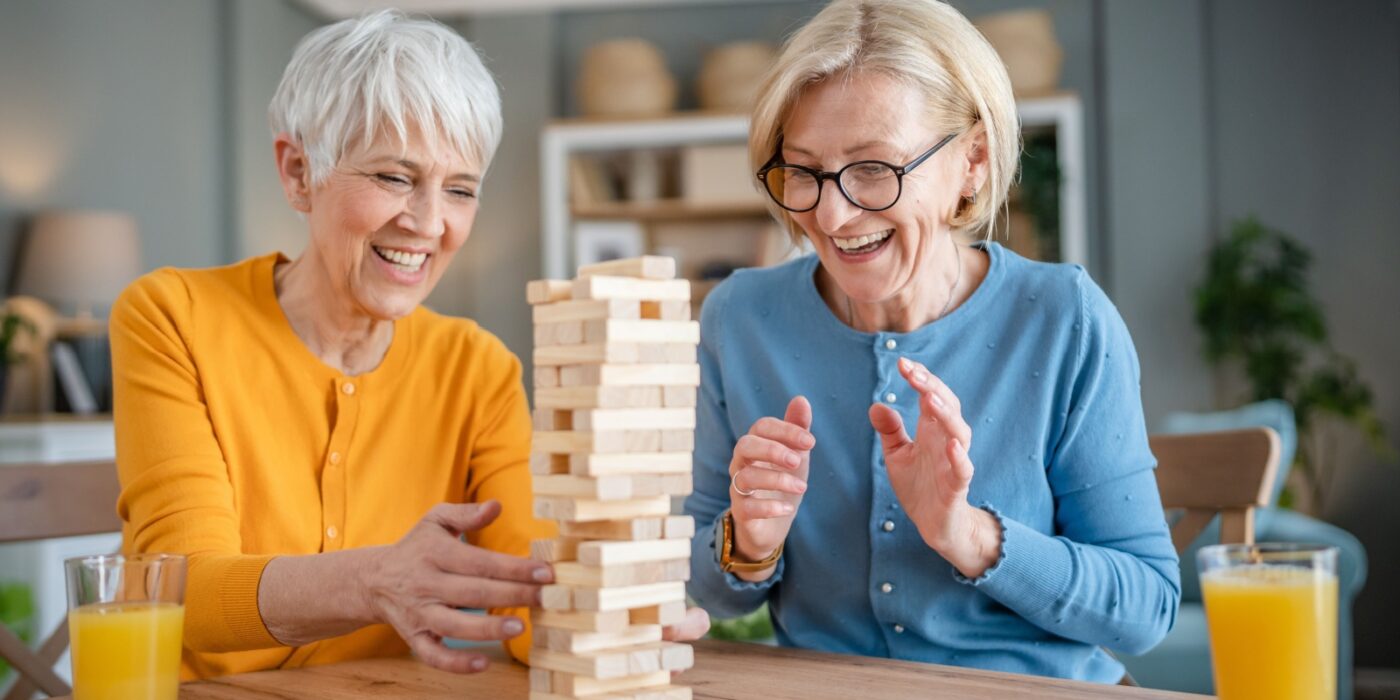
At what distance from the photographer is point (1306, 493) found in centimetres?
564

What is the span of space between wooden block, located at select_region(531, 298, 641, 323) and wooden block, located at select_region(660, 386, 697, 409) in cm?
7

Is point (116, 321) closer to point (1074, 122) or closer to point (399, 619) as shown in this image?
point (399, 619)

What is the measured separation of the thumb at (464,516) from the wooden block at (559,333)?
157 mm

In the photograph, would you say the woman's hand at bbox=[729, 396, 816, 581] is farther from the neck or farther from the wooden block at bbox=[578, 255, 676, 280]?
the neck

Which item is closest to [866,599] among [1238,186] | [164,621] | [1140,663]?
[164,621]

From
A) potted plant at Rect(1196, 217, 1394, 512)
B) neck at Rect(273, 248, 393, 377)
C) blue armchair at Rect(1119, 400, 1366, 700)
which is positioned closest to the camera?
neck at Rect(273, 248, 393, 377)

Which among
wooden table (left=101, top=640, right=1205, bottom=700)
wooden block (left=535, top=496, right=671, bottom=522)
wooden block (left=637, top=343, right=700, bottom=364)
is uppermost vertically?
wooden block (left=637, top=343, right=700, bottom=364)

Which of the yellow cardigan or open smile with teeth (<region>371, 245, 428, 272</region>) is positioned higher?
open smile with teeth (<region>371, 245, 428, 272</region>)

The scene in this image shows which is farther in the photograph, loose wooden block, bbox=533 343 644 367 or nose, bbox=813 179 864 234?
nose, bbox=813 179 864 234

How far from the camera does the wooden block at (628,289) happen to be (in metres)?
0.99

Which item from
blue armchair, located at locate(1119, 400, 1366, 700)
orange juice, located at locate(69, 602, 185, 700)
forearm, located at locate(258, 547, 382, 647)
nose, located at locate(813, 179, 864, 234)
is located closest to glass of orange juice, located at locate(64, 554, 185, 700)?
orange juice, located at locate(69, 602, 185, 700)

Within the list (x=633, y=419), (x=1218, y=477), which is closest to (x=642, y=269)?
(x=633, y=419)

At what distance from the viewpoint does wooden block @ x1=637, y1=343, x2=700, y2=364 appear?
1.01m

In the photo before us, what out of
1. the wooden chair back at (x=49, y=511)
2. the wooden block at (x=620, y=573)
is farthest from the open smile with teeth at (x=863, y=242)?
the wooden chair back at (x=49, y=511)
